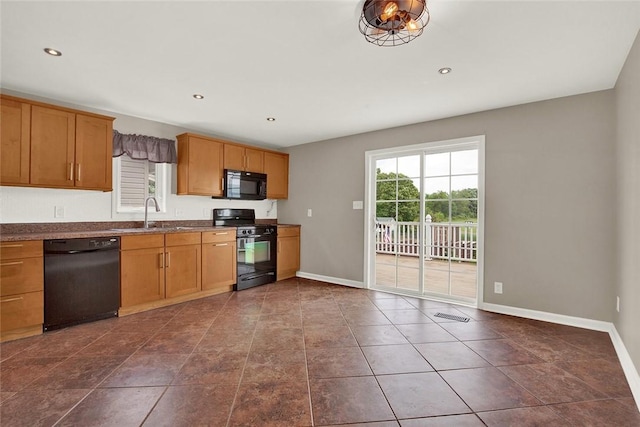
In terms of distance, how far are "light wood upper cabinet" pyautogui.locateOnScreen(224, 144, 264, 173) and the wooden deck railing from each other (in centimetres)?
217

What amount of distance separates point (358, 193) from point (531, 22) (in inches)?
117

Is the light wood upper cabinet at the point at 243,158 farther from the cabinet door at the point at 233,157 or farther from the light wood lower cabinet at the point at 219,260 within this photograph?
the light wood lower cabinet at the point at 219,260

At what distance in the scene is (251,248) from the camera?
4.59 m

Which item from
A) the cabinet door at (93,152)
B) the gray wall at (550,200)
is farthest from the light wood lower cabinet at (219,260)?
the gray wall at (550,200)

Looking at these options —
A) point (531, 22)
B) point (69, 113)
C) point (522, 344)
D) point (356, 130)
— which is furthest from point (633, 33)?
point (69, 113)

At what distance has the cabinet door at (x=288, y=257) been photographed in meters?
5.02

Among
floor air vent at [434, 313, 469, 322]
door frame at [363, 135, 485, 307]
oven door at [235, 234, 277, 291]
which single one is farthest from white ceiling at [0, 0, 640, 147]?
floor air vent at [434, 313, 469, 322]

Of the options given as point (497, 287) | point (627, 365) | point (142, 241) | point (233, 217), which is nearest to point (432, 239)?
point (497, 287)

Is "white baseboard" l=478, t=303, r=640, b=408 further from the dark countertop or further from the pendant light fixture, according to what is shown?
the dark countertop

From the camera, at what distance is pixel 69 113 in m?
3.14

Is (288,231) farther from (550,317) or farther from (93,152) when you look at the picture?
(550,317)

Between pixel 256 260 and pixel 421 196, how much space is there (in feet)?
8.48

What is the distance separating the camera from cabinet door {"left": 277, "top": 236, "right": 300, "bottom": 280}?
502 centimetres

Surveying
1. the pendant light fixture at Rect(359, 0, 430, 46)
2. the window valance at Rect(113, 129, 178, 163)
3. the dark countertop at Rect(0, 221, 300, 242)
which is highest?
the pendant light fixture at Rect(359, 0, 430, 46)
